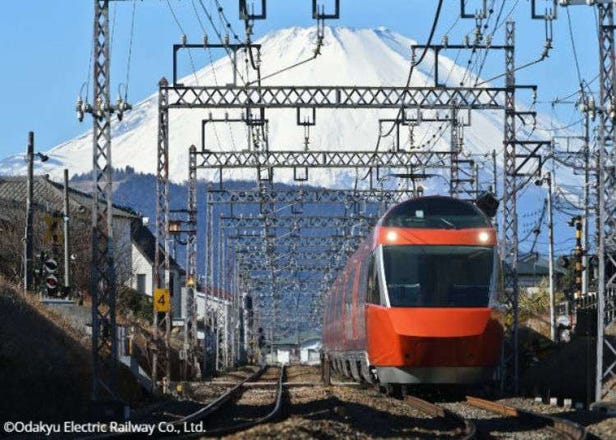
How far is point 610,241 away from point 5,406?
38.0 feet

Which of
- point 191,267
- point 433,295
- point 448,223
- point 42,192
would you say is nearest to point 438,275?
point 433,295

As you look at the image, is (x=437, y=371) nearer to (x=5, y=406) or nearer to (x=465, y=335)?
(x=465, y=335)

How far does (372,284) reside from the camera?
28516mm

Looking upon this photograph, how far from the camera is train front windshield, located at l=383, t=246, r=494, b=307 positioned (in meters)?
27.1

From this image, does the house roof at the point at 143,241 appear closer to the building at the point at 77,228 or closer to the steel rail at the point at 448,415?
the building at the point at 77,228

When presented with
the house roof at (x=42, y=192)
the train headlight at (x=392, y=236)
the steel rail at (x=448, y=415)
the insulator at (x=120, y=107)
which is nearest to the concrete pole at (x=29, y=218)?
the insulator at (x=120, y=107)

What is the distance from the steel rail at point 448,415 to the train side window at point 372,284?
202cm

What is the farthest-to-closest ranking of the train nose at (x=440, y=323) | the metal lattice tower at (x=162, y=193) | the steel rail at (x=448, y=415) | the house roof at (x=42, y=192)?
the house roof at (x=42, y=192), the metal lattice tower at (x=162, y=193), the train nose at (x=440, y=323), the steel rail at (x=448, y=415)

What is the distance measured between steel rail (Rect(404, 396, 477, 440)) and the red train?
0.76 m

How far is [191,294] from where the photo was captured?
175ft

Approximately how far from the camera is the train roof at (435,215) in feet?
91.4

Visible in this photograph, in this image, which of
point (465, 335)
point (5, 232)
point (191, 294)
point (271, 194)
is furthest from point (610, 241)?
point (5, 232)

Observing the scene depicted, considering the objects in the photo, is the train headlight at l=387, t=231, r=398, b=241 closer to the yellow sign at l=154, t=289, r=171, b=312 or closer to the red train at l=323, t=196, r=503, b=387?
the red train at l=323, t=196, r=503, b=387

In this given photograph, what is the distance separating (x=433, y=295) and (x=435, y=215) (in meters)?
1.68
